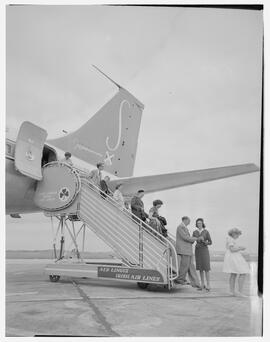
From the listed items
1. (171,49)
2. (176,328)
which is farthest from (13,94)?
(176,328)

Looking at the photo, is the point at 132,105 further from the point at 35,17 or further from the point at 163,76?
the point at 35,17

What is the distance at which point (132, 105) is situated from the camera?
12102 mm

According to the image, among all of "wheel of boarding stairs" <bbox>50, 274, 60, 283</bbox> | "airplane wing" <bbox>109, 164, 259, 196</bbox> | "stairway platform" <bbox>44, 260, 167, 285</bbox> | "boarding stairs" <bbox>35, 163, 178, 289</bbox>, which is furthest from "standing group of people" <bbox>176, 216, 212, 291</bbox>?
"wheel of boarding stairs" <bbox>50, 274, 60, 283</bbox>

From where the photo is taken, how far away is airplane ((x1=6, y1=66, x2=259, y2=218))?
7453mm

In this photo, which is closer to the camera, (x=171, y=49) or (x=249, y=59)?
(x=249, y=59)

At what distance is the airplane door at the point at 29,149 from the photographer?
293 inches

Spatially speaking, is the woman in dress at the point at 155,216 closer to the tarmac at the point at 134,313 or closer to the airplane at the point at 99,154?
the airplane at the point at 99,154

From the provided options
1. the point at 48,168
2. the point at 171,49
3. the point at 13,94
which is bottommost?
the point at 48,168

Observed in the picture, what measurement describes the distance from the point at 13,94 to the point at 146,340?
13.3 feet

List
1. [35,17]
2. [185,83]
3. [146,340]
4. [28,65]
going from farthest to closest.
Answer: [185,83]
[28,65]
[35,17]
[146,340]

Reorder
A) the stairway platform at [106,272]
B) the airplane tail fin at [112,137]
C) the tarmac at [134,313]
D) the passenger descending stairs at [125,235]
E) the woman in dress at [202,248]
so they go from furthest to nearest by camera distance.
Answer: the airplane tail fin at [112,137] → the passenger descending stairs at [125,235] → the woman in dress at [202,248] → the stairway platform at [106,272] → the tarmac at [134,313]

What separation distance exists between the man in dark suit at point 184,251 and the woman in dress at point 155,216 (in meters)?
0.60

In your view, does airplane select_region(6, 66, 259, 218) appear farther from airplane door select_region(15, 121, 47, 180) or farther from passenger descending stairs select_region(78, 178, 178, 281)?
passenger descending stairs select_region(78, 178, 178, 281)

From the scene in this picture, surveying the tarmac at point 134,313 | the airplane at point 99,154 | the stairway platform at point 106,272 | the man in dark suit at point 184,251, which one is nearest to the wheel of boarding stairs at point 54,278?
the stairway platform at point 106,272
